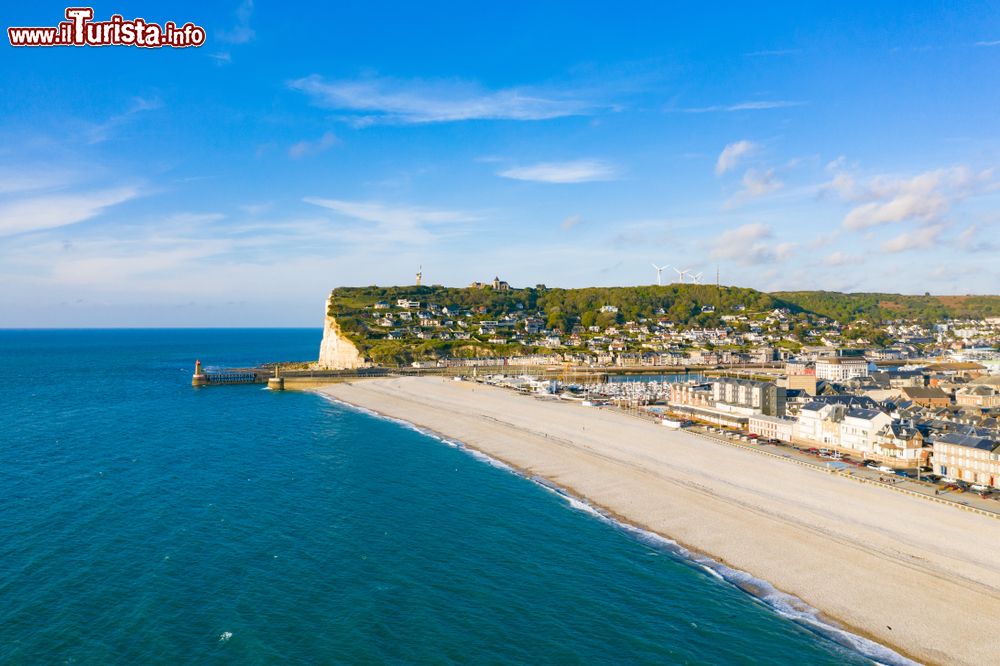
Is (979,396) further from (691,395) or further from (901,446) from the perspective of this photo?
(901,446)

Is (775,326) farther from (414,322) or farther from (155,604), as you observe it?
(155,604)

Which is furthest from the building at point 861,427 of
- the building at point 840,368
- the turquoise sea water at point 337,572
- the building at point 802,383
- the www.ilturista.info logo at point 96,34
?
the building at point 840,368

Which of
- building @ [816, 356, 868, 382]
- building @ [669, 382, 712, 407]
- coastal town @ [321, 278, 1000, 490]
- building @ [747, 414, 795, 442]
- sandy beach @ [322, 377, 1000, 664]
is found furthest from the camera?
building @ [816, 356, 868, 382]

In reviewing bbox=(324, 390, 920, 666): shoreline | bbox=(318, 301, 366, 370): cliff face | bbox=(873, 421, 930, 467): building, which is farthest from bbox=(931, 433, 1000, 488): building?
bbox=(318, 301, 366, 370): cliff face

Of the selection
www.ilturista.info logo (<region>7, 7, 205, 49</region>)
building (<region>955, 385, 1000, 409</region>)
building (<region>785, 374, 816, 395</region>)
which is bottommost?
building (<region>955, 385, 1000, 409</region>)

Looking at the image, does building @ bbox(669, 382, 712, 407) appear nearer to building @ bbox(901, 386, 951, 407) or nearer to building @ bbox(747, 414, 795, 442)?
building @ bbox(747, 414, 795, 442)

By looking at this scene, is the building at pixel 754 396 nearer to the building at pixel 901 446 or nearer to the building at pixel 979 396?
the building at pixel 901 446

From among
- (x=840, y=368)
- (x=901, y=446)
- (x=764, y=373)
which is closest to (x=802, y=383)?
(x=901, y=446)

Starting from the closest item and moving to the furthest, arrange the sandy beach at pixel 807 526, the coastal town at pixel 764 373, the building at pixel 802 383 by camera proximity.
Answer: the sandy beach at pixel 807 526 < the coastal town at pixel 764 373 < the building at pixel 802 383
